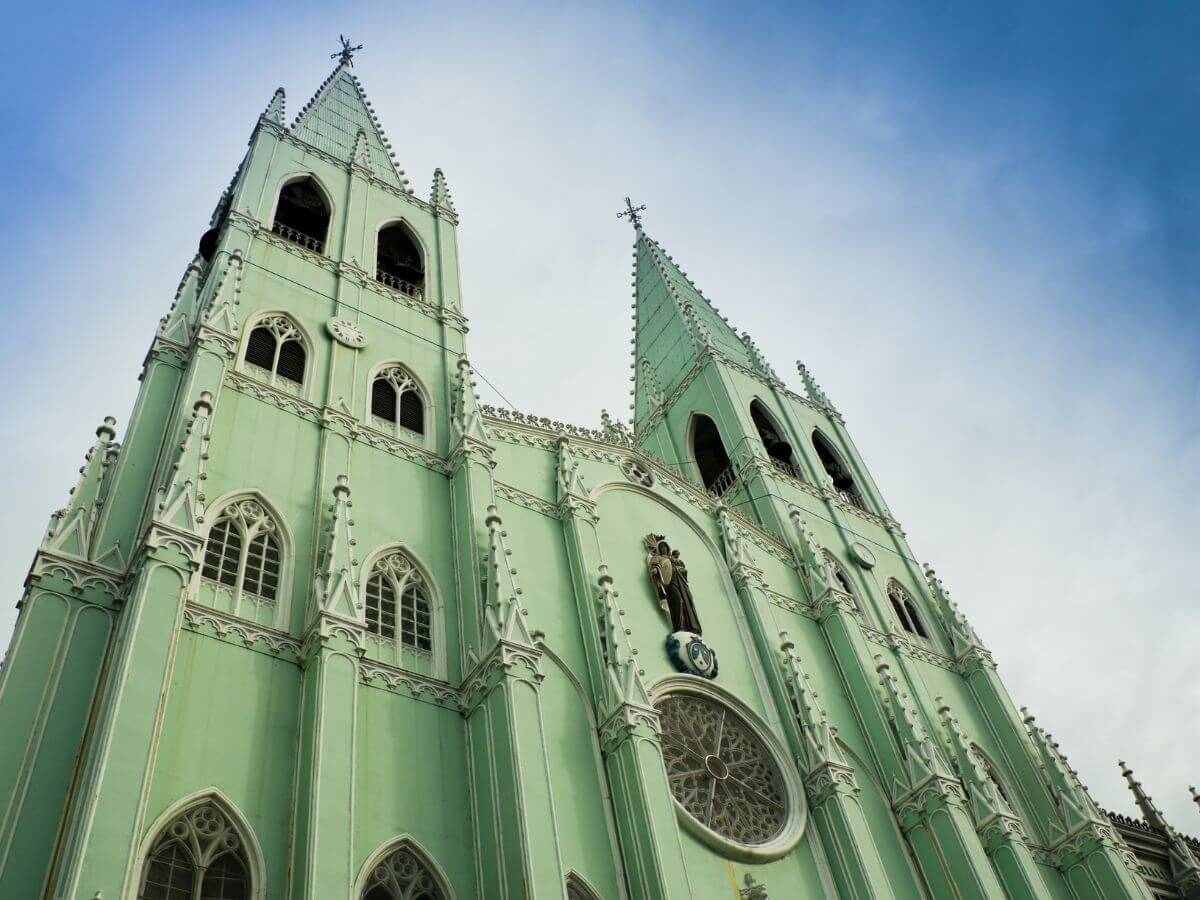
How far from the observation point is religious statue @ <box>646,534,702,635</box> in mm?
19734

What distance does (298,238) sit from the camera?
2216cm

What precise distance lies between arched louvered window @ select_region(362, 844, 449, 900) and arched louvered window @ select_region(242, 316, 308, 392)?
8.74 m

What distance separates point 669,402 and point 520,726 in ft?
68.8

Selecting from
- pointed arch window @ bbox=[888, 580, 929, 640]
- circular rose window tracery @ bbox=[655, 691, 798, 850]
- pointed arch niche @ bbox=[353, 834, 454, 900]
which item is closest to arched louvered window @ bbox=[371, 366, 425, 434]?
circular rose window tracery @ bbox=[655, 691, 798, 850]

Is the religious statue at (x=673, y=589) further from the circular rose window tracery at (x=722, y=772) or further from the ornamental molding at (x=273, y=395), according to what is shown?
the ornamental molding at (x=273, y=395)

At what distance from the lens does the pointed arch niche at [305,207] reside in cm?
2353

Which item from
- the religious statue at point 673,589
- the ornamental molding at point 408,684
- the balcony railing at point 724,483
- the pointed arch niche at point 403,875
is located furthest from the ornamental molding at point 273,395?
the balcony railing at point 724,483

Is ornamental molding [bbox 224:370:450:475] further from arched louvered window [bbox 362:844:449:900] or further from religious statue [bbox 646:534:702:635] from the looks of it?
arched louvered window [bbox 362:844:449:900]

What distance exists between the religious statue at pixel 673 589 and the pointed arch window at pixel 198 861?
10131 millimetres

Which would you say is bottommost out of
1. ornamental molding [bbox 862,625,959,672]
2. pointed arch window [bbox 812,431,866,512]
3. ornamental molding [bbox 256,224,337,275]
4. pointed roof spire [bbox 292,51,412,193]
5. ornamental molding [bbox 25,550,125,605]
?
ornamental molding [bbox 25,550,125,605]

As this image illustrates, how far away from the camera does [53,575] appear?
39.9ft

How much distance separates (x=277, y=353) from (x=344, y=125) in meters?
12.9

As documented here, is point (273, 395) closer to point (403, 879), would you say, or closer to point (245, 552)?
point (245, 552)

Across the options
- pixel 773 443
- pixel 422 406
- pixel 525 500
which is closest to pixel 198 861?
pixel 525 500
